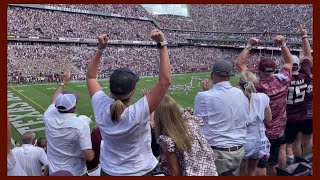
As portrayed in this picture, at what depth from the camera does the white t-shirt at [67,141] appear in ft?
12.2

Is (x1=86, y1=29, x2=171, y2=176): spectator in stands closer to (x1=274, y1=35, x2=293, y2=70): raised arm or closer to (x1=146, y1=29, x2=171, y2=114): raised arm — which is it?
(x1=146, y1=29, x2=171, y2=114): raised arm

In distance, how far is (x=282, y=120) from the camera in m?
4.79

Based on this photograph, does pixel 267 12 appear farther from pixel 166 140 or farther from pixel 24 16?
pixel 166 140

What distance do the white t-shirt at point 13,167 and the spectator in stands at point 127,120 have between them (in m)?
1.22

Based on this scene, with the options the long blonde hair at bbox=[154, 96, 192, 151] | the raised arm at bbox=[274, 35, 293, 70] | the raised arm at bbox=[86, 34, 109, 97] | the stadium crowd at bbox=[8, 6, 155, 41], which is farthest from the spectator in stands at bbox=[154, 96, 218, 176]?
the stadium crowd at bbox=[8, 6, 155, 41]

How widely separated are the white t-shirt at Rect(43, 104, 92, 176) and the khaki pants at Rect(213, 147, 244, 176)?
1.41 meters

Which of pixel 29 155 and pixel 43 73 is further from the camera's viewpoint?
pixel 43 73

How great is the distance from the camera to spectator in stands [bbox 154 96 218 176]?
3.02 meters

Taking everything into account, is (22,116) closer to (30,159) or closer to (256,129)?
(30,159)

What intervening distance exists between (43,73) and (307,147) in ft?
102

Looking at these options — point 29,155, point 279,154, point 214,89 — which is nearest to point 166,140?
point 214,89

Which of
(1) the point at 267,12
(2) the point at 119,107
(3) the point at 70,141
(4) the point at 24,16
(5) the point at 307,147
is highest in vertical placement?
(1) the point at 267,12

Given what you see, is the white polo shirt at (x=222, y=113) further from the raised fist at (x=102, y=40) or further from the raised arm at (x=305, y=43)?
the raised arm at (x=305, y=43)

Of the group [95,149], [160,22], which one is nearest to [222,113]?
[95,149]
